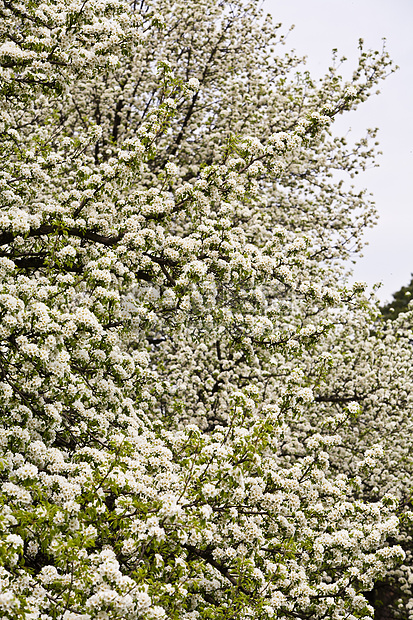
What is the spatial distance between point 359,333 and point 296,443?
12.9 ft

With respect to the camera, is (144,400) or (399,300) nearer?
(144,400)

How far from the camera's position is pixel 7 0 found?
7.34m

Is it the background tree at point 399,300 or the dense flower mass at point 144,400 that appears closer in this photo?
the dense flower mass at point 144,400

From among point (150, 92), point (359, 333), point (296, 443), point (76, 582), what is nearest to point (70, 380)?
point (76, 582)

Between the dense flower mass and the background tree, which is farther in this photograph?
the background tree

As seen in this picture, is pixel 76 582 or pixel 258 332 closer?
pixel 76 582

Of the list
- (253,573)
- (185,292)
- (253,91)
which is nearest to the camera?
(253,573)

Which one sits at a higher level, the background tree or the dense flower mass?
the background tree

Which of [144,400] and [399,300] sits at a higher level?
[399,300]

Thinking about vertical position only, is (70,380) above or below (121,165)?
below

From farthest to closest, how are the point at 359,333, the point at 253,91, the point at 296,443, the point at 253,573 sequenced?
the point at 253,91 < the point at 359,333 < the point at 296,443 < the point at 253,573

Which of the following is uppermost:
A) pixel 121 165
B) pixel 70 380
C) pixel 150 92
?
pixel 150 92

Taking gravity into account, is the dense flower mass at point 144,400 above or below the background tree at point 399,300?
below

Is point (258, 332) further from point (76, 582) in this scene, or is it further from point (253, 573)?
point (76, 582)
